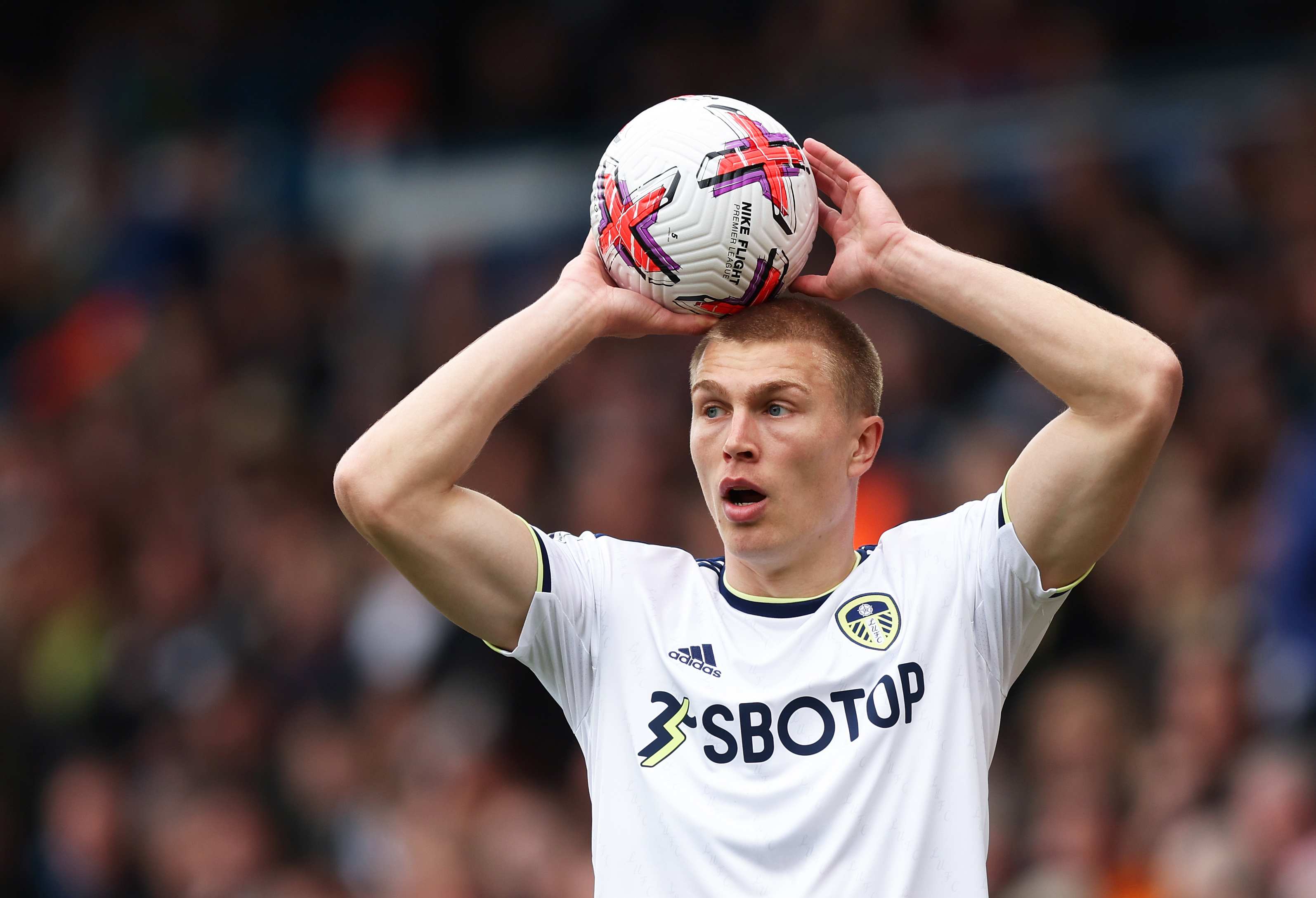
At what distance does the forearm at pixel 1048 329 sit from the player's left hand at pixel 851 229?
7cm

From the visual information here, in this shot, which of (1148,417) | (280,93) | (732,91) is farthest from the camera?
(280,93)

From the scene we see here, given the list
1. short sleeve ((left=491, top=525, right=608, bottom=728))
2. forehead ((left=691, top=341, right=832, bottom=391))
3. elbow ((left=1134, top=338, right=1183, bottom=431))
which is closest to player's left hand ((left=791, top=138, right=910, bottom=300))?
forehead ((left=691, top=341, right=832, bottom=391))

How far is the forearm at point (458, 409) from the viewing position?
3.86 meters

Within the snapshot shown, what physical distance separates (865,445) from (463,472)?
3.41 ft

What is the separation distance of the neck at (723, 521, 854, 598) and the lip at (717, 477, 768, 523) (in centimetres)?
13

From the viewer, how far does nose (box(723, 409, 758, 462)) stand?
392cm

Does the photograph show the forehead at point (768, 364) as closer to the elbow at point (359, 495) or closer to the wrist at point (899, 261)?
the wrist at point (899, 261)

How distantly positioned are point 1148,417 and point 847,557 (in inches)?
34.1

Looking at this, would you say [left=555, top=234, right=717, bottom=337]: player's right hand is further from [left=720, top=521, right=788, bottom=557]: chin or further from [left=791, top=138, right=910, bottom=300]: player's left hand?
[left=720, top=521, right=788, bottom=557]: chin

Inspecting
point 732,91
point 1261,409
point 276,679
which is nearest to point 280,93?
point 732,91

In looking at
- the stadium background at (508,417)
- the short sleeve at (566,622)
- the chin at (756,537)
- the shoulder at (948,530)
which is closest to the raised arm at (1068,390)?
the shoulder at (948,530)

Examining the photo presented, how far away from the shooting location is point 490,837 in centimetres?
793

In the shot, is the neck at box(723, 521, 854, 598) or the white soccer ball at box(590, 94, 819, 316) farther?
the neck at box(723, 521, 854, 598)

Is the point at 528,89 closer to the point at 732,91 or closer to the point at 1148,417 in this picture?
the point at 732,91
